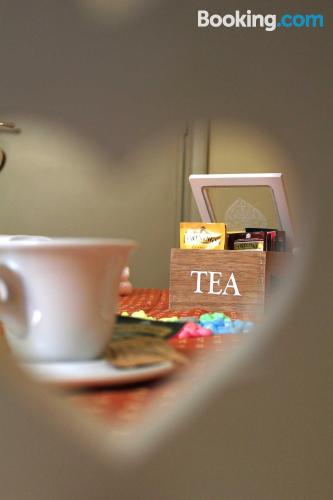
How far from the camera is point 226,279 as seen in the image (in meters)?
0.48

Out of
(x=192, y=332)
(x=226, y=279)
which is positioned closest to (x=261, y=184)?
(x=226, y=279)

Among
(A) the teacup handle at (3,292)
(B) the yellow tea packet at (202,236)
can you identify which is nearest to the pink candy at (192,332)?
(A) the teacup handle at (3,292)

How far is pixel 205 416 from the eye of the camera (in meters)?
0.31

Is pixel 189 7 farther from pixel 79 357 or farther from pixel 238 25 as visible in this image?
pixel 79 357

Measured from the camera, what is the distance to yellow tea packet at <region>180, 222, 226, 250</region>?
1.78 feet

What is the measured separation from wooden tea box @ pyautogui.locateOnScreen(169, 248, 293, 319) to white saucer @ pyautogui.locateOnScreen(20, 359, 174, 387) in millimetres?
175

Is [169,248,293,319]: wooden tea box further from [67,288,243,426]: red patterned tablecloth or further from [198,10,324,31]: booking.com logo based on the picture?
[198,10,324,31]: booking.com logo

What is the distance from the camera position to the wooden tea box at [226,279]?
427 mm

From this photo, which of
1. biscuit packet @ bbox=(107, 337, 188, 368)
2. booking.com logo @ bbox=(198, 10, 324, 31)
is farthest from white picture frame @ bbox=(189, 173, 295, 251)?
biscuit packet @ bbox=(107, 337, 188, 368)

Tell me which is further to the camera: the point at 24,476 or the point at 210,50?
the point at 210,50

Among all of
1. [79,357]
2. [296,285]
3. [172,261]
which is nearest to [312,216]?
[296,285]

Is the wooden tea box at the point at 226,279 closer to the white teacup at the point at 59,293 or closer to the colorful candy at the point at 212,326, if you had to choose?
the colorful candy at the point at 212,326

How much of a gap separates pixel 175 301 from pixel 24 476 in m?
0.25

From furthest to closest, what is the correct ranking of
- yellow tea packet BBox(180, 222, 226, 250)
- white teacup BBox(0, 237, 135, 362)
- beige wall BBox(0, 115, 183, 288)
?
yellow tea packet BBox(180, 222, 226, 250)
beige wall BBox(0, 115, 183, 288)
white teacup BBox(0, 237, 135, 362)
